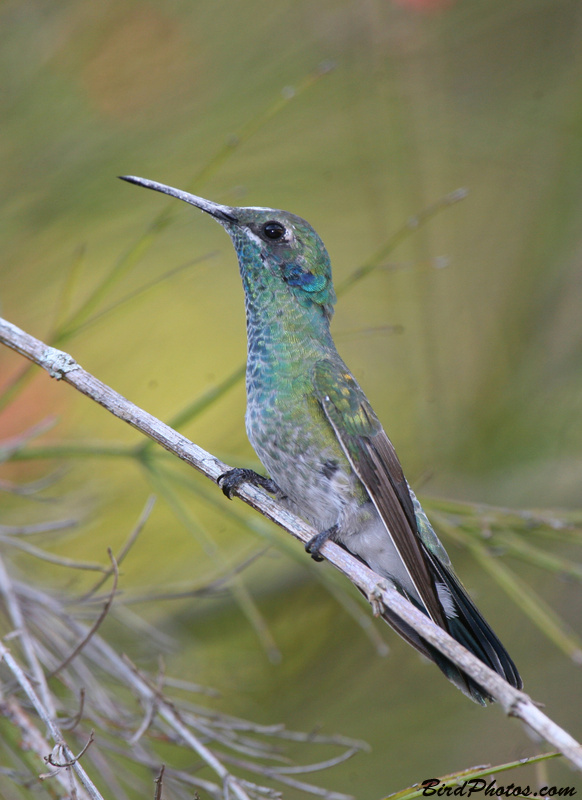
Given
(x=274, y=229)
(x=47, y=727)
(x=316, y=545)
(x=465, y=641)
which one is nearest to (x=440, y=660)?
(x=465, y=641)

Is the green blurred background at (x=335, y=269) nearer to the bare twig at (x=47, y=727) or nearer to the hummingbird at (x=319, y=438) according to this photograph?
the hummingbird at (x=319, y=438)

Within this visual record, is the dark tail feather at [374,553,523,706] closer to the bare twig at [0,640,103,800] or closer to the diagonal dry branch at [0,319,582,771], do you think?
the diagonal dry branch at [0,319,582,771]

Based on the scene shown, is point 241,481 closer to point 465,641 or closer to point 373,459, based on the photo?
point 373,459

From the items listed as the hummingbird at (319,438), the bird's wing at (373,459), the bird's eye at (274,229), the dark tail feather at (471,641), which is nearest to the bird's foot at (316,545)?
the hummingbird at (319,438)

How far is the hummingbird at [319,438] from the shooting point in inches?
59.2

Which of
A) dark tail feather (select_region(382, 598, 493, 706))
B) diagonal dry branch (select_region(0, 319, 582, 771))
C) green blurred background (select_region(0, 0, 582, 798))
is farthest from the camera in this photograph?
green blurred background (select_region(0, 0, 582, 798))

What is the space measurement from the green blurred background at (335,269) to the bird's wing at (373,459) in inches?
7.7

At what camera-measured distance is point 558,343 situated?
2.15 m

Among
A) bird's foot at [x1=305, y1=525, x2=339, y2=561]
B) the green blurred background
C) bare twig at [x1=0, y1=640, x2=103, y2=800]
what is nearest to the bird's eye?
the green blurred background

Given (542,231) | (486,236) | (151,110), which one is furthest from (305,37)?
(486,236)

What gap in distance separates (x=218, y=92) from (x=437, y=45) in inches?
24.1

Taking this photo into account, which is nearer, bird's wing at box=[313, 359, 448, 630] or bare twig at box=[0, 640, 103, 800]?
bare twig at box=[0, 640, 103, 800]

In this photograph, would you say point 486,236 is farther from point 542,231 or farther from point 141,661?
point 141,661

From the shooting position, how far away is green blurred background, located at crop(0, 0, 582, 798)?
1679 mm
